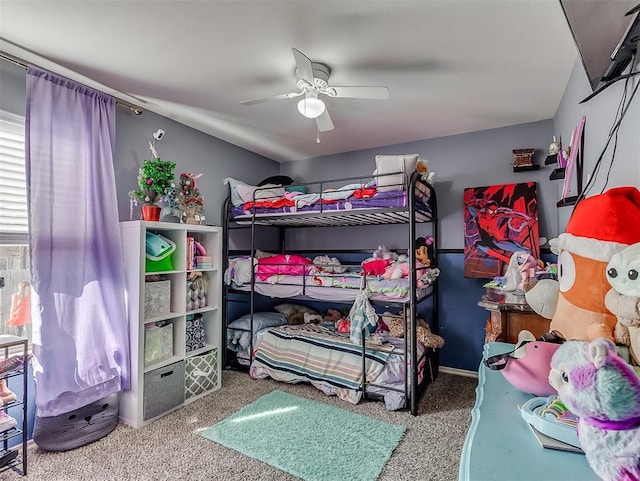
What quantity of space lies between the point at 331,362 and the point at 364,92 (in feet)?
6.86

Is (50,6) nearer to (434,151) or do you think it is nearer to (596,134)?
(596,134)

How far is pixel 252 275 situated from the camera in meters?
3.16

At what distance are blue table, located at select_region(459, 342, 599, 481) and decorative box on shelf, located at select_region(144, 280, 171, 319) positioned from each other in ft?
7.41

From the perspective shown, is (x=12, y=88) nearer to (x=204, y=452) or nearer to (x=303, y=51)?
(x=303, y=51)

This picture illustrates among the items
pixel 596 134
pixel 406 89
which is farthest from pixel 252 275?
pixel 596 134

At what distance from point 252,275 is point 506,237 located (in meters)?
2.35

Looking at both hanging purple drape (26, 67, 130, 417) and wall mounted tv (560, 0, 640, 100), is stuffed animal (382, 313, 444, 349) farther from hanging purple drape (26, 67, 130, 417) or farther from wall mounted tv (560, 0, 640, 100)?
hanging purple drape (26, 67, 130, 417)

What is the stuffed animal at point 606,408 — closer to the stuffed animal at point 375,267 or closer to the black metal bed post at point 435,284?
the stuffed animal at point 375,267

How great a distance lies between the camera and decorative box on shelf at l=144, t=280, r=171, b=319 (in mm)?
2402

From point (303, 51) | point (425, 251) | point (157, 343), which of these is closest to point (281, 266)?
point (157, 343)

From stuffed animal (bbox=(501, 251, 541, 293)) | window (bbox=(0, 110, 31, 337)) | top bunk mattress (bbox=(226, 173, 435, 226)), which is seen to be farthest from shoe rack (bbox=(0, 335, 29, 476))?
stuffed animal (bbox=(501, 251, 541, 293))

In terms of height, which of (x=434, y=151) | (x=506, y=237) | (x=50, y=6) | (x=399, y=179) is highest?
(x=50, y=6)

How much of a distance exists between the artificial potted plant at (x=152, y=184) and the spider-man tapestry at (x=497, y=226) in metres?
2.67

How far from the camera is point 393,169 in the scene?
250 cm
